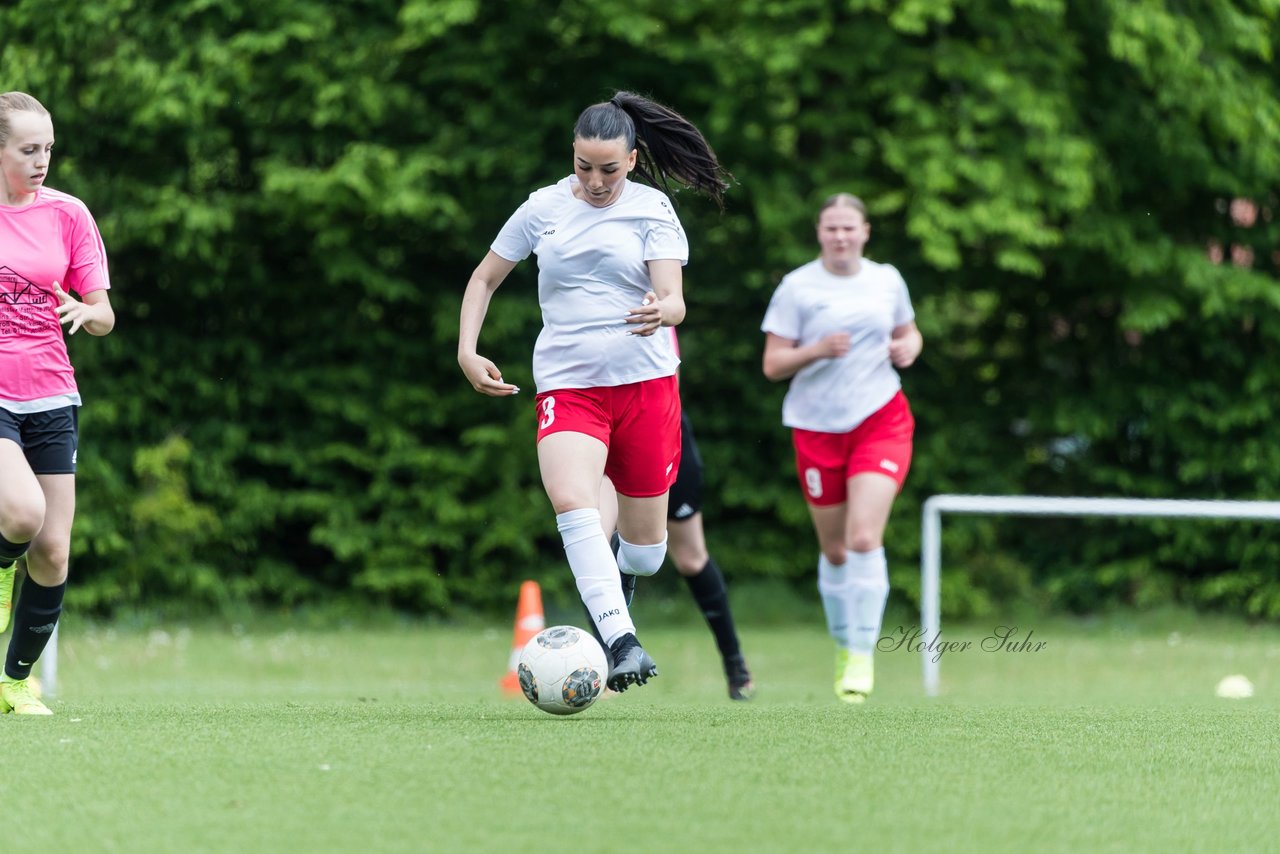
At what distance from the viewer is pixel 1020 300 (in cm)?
1409

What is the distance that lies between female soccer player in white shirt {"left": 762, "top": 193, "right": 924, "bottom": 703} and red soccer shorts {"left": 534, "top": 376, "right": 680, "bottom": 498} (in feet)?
6.48

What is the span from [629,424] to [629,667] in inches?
38.6

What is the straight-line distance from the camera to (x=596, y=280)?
5730 millimetres

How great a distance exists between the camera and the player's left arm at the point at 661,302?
5484 millimetres

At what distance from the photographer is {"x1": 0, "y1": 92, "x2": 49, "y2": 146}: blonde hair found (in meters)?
5.51

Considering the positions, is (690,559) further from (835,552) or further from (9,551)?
(9,551)

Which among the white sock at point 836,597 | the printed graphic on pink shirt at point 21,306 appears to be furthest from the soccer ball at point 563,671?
the white sock at point 836,597

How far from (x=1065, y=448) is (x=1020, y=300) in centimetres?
127

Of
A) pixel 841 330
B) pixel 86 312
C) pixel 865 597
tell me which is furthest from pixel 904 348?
pixel 86 312

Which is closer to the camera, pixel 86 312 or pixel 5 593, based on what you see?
pixel 86 312

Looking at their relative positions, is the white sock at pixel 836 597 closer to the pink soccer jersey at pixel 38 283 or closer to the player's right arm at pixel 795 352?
the player's right arm at pixel 795 352

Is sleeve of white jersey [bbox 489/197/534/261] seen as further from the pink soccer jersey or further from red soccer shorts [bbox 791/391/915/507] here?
red soccer shorts [bbox 791/391/915/507]

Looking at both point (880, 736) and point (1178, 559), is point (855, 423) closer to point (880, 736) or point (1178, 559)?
point (880, 736)

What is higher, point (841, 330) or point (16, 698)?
point (841, 330)
